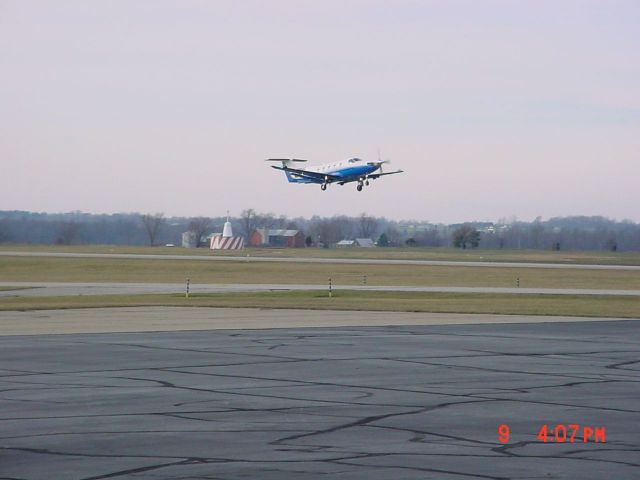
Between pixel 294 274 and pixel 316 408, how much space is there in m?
59.7

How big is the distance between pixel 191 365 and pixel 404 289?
3758cm

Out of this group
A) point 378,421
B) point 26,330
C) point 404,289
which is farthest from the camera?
point 404,289

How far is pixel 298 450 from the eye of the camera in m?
12.1

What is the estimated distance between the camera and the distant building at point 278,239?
565ft

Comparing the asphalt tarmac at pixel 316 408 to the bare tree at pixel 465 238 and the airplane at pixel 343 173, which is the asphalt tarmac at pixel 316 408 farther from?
the bare tree at pixel 465 238

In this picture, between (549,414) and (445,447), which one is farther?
(549,414)

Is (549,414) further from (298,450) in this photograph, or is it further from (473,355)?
(473,355)

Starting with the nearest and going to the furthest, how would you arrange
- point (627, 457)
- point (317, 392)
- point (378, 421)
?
point (627, 457)
point (378, 421)
point (317, 392)

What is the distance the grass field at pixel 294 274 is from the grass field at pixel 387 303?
14688mm

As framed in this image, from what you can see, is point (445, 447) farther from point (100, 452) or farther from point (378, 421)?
point (100, 452)

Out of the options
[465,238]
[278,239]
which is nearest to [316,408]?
[465,238]

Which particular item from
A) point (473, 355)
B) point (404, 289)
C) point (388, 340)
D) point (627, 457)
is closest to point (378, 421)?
point (627, 457)

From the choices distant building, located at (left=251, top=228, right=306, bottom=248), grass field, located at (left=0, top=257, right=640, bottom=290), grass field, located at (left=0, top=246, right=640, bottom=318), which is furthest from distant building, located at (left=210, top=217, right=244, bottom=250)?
grass field, located at (left=0, top=257, right=640, bottom=290)

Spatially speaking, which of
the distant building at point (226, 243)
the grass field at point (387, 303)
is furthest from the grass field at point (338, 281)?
the distant building at point (226, 243)
